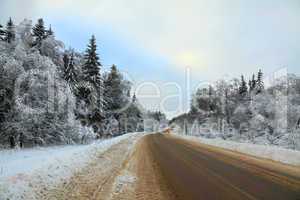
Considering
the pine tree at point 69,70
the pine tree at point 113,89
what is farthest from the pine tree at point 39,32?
the pine tree at point 113,89

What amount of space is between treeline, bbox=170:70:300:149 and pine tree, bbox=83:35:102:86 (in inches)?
947

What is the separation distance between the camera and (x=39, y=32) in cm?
2933

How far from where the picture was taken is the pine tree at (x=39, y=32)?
28.6 meters

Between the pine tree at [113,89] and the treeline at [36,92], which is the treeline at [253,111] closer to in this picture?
the pine tree at [113,89]

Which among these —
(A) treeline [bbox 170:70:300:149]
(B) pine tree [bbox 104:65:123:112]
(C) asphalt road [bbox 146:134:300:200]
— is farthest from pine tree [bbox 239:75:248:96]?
(C) asphalt road [bbox 146:134:300:200]

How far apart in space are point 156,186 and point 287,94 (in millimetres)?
39234

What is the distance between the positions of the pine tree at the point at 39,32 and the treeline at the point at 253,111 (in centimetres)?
3006

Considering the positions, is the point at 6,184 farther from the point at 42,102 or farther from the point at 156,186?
the point at 42,102

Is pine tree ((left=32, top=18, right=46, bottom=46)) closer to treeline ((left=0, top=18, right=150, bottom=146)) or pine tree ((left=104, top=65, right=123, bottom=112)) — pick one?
treeline ((left=0, top=18, right=150, bottom=146))

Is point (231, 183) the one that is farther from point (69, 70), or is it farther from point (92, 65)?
point (92, 65)

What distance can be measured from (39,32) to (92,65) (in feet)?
31.3

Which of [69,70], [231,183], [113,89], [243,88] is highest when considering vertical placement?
[243,88]

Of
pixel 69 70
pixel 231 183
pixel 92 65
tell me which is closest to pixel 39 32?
pixel 69 70

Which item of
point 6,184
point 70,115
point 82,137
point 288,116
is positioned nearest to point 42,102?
point 70,115
